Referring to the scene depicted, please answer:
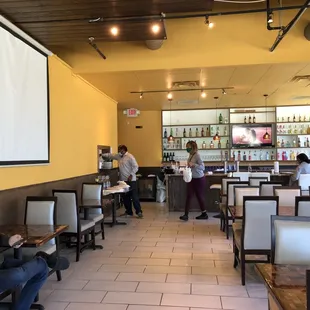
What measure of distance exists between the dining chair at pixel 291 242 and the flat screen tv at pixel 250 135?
320 inches

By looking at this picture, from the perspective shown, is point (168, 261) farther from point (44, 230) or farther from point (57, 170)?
point (57, 170)

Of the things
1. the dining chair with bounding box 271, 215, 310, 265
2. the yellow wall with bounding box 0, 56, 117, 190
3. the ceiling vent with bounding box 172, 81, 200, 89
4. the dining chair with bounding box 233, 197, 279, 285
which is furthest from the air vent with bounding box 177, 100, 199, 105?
the dining chair with bounding box 271, 215, 310, 265

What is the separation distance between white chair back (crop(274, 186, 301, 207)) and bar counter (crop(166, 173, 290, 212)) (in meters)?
3.28

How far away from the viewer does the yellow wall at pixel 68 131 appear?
4.42 meters

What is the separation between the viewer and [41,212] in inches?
149

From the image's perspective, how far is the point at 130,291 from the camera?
136 inches

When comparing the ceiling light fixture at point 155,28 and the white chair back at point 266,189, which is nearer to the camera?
the ceiling light fixture at point 155,28


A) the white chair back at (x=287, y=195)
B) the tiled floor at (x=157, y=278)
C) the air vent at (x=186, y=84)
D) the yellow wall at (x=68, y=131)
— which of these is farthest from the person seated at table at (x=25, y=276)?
the air vent at (x=186, y=84)

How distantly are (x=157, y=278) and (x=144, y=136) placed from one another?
727 centimetres

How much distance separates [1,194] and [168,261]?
2235 millimetres

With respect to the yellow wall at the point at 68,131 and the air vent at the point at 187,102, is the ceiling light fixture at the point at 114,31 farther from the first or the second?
the air vent at the point at 187,102

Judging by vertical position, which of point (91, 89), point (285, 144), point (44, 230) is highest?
point (91, 89)

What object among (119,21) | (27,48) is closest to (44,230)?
(27,48)

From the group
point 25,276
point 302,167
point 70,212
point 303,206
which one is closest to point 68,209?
point 70,212
